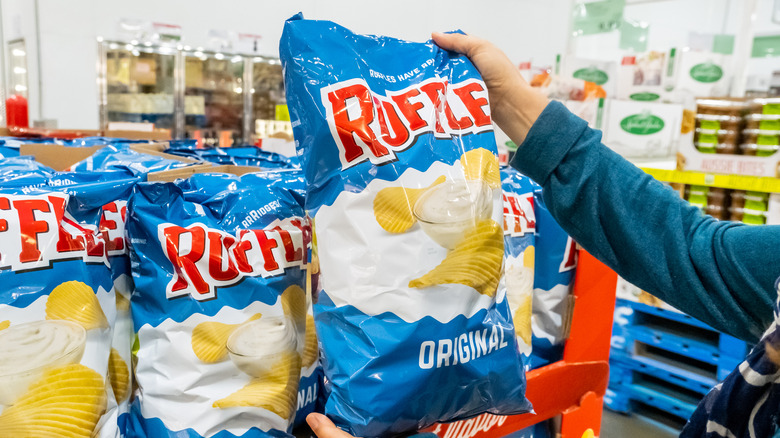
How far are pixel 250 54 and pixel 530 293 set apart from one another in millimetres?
5745

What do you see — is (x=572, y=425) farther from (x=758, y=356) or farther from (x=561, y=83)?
(x=561, y=83)

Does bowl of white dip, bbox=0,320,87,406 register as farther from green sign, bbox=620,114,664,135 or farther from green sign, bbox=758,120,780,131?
green sign, bbox=620,114,664,135

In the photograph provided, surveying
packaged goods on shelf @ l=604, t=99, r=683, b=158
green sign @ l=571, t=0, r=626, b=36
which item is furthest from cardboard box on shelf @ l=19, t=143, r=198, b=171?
green sign @ l=571, t=0, r=626, b=36

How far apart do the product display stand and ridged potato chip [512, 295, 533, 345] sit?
9 cm

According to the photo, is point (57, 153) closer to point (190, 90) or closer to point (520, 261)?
point (520, 261)

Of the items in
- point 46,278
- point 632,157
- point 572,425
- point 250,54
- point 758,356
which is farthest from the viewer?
point 250,54

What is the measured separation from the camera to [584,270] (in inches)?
50.1

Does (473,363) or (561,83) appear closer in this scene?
(473,363)

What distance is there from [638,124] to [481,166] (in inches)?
119

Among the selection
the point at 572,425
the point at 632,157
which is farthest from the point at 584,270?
the point at 632,157

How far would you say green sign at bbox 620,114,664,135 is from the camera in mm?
3455

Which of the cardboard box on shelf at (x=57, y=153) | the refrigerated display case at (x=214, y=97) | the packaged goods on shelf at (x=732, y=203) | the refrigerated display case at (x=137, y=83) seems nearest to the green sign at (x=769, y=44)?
the packaged goods on shelf at (x=732, y=203)

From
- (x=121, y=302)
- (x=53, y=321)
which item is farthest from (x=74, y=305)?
(x=121, y=302)

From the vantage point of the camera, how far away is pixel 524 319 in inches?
44.1
